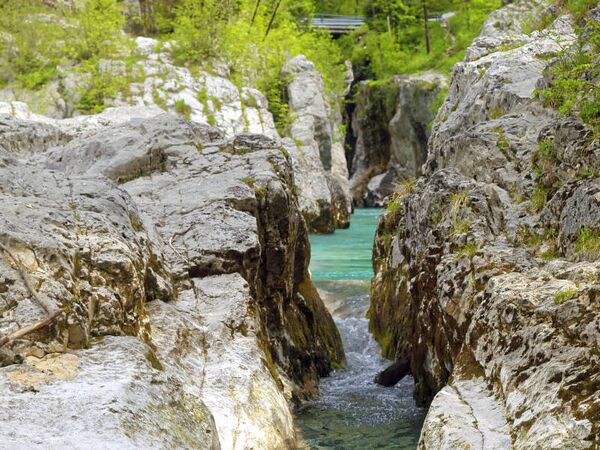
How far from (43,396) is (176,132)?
8.31 metres

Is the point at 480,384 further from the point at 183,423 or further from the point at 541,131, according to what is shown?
the point at 541,131

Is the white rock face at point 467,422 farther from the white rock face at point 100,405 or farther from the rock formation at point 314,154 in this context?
the rock formation at point 314,154

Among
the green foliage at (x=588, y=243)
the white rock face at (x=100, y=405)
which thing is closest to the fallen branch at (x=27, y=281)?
the white rock face at (x=100, y=405)

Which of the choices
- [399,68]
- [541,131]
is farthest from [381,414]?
[399,68]

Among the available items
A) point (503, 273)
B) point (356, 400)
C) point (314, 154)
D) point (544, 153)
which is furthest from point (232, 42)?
point (503, 273)

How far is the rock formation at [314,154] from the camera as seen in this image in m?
29.0

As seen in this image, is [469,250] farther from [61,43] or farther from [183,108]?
[61,43]

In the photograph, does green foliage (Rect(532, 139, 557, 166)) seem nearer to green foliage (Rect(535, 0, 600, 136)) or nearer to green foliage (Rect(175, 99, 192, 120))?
green foliage (Rect(535, 0, 600, 136))

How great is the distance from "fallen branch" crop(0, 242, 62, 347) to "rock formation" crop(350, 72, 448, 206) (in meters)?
34.1

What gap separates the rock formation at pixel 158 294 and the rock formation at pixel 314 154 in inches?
611

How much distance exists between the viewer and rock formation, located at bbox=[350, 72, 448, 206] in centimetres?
4212

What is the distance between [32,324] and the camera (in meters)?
5.45

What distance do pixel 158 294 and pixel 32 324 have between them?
2411 mm

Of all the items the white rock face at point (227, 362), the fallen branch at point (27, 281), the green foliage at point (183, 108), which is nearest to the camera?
the fallen branch at point (27, 281)
